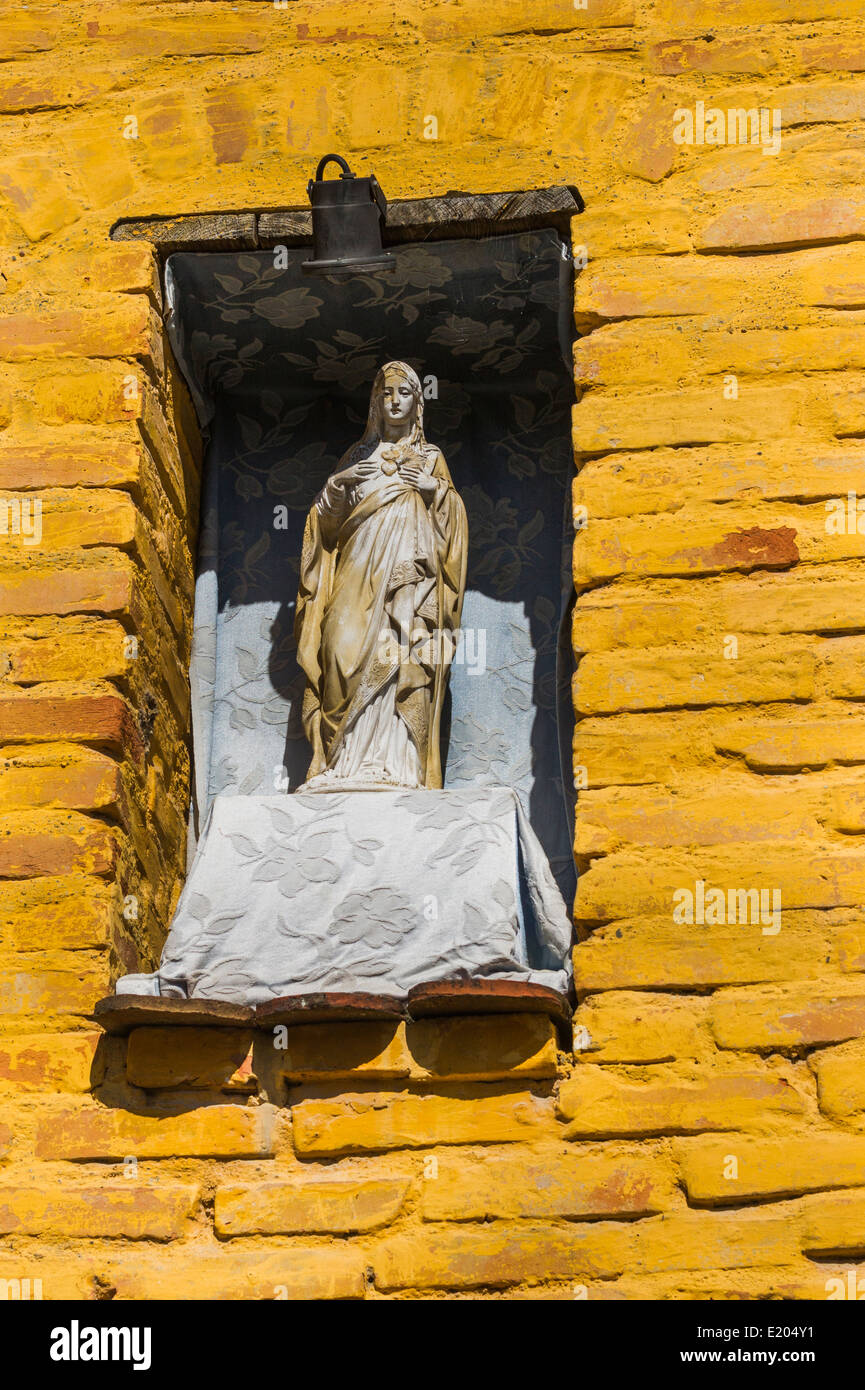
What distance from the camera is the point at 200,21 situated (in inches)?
202

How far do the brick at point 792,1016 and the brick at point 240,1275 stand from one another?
0.82 meters

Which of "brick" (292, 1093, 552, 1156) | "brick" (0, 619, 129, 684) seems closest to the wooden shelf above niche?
"brick" (0, 619, 129, 684)

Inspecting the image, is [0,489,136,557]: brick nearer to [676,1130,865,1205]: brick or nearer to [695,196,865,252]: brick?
[695,196,865,252]: brick

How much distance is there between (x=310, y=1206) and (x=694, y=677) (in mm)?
1325

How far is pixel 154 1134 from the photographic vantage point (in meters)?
3.93

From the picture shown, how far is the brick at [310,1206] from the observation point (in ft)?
12.5

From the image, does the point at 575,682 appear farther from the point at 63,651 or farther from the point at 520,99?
the point at 520,99

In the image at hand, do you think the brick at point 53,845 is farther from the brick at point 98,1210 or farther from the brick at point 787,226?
the brick at point 787,226

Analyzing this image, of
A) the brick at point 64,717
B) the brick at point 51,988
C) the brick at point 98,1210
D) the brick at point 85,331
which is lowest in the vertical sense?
the brick at point 98,1210

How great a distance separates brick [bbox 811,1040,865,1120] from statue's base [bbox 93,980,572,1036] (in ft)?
1.64

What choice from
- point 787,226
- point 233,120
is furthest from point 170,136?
point 787,226

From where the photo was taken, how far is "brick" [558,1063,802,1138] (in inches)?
150

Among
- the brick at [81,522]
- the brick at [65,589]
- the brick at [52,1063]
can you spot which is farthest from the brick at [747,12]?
the brick at [52,1063]

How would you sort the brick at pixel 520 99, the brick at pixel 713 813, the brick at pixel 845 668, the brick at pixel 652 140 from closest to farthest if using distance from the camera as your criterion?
the brick at pixel 713 813, the brick at pixel 845 668, the brick at pixel 652 140, the brick at pixel 520 99
